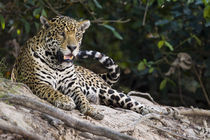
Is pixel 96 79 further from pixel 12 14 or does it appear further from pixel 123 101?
pixel 12 14

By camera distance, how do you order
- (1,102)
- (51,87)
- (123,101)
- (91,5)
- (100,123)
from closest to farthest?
(1,102) → (100,123) → (51,87) → (123,101) → (91,5)

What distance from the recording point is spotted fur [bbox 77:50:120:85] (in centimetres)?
817

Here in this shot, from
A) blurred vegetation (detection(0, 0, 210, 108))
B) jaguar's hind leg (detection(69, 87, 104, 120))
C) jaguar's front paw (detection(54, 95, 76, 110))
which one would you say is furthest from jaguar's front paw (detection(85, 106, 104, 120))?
blurred vegetation (detection(0, 0, 210, 108))

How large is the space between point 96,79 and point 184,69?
13.7ft

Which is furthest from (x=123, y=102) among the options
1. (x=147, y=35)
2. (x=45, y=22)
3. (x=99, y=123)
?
(x=147, y=35)

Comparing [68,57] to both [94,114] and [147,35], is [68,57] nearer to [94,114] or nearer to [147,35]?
[94,114]

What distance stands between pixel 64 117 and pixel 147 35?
23.4 ft

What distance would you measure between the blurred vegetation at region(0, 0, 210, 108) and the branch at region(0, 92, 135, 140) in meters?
3.76

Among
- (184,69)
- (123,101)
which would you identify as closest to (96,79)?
(123,101)

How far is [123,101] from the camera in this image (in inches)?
309

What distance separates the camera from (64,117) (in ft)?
17.4

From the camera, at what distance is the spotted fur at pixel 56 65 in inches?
273

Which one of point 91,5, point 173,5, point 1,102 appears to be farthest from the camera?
point 173,5

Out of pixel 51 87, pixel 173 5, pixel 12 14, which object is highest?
pixel 173 5
